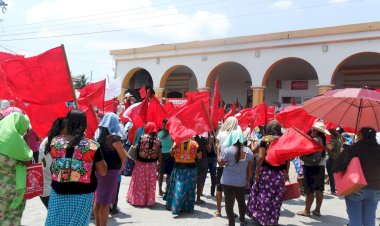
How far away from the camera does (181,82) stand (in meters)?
26.4

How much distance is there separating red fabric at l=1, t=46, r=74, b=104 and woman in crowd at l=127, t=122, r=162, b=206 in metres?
2.83

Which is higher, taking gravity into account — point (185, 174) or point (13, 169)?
point (13, 169)

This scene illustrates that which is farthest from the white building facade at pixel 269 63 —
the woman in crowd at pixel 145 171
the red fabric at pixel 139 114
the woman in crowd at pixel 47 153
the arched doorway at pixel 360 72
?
the woman in crowd at pixel 47 153

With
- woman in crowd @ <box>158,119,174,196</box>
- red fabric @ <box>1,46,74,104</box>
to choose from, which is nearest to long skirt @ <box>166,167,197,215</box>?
woman in crowd @ <box>158,119,174,196</box>

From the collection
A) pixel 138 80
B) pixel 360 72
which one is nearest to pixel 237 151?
pixel 360 72

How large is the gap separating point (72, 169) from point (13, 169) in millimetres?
696

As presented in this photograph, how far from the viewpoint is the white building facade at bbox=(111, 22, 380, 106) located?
1712 centimetres

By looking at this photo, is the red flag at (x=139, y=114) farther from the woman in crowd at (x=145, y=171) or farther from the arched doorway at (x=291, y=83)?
the arched doorway at (x=291, y=83)

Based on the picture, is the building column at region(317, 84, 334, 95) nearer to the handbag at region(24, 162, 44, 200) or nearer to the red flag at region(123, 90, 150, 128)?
the red flag at region(123, 90, 150, 128)

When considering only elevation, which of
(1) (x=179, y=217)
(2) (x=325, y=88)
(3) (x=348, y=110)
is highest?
(2) (x=325, y=88)

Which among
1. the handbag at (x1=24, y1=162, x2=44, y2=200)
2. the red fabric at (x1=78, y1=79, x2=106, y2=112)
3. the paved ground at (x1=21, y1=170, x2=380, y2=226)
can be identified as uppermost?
the red fabric at (x1=78, y1=79, x2=106, y2=112)

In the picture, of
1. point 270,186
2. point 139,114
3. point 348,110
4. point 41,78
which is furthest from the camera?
point 139,114

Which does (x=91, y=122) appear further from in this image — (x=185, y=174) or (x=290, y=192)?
(x=290, y=192)

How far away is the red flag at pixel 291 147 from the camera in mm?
5332
